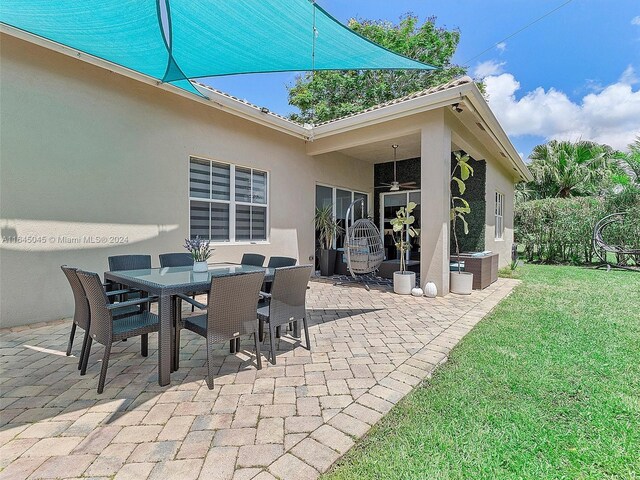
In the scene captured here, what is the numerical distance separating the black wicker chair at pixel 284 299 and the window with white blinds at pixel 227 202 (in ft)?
11.9

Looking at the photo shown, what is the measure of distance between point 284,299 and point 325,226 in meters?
5.65

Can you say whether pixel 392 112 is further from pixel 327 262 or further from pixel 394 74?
pixel 394 74

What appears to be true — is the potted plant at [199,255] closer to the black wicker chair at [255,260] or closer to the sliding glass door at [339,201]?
the black wicker chair at [255,260]

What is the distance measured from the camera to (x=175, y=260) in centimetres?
475

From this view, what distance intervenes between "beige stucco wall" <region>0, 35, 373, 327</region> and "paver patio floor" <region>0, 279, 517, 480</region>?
0.98 metres

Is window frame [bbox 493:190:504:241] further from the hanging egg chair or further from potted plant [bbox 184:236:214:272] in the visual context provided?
potted plant [bbox 184:236:214:272]

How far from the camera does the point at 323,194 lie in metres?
9.23

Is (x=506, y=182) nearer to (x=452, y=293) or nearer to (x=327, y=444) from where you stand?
(x=452, y=293)

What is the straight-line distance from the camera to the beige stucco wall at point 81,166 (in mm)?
4258

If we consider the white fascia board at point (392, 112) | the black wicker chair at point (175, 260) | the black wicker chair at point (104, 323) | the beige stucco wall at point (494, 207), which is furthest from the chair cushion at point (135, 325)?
the beige stucco wall at point (494, 207)

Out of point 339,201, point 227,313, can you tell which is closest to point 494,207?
point 339,201

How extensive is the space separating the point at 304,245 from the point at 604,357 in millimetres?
6273

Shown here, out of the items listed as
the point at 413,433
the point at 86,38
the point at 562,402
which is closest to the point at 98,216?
the point at 86,38

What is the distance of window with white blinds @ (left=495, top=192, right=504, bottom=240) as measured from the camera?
10641 mm
